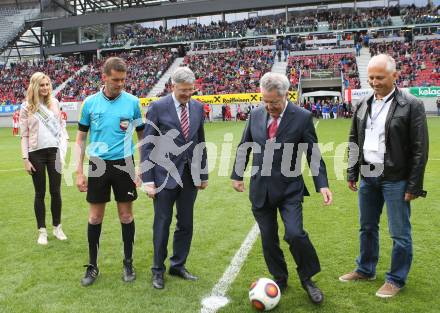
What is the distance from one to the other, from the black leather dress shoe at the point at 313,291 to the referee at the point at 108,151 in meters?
1.74

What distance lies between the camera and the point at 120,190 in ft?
15.3

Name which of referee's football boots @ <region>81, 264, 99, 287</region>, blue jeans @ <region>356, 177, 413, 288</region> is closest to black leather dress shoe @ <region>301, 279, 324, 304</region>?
blue jeans @ <region>356, 177, 413, 288</region>

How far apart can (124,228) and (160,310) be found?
110cm

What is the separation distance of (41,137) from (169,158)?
2.18 meters

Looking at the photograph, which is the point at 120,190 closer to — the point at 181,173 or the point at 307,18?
the point at 181,173

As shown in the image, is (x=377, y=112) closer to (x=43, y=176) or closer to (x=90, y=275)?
(x=90, y=275)

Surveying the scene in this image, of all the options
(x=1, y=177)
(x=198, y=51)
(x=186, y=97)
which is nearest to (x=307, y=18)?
(x=198, y=51)

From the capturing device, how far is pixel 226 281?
4680 mm

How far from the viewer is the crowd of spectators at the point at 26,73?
47.8 m

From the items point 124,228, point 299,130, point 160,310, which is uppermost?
point 299,130

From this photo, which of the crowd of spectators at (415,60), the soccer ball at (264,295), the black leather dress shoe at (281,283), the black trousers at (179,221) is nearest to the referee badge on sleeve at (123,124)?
the black trousers at (179,221)

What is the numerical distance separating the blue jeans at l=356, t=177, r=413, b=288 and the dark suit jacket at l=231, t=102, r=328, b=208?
477mm

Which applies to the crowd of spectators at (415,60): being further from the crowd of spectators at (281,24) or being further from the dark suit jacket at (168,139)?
the dark suit jacket at (168,139)

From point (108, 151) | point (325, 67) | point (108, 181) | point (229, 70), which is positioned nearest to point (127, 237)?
point (108, 181)
